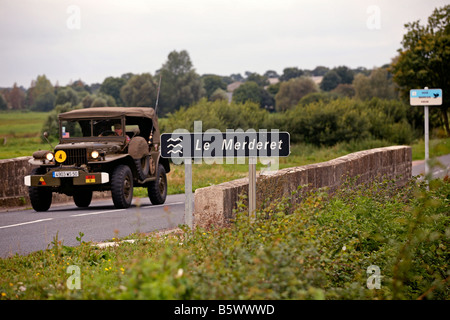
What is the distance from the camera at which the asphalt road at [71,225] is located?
938 cm

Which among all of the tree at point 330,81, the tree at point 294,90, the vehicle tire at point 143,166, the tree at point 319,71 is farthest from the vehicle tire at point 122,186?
the tree at point 319,71

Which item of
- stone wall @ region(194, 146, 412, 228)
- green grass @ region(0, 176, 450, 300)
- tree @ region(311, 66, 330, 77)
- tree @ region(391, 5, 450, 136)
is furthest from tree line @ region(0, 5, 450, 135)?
tree @ region(311, 66, 330, 77)

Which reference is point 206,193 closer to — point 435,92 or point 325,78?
point 435,92

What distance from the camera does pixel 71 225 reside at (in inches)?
448

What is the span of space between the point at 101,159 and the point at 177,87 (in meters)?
71.0

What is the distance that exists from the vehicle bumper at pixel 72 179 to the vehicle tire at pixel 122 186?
198 millimetres

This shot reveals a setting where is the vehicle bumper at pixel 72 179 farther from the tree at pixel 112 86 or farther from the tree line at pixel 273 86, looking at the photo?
the tree at pixel 112 86

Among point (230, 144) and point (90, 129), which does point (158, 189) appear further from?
point (230, 144)

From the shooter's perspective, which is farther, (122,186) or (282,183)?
(122,186)

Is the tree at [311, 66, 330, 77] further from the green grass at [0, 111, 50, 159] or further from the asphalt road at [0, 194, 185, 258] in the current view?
the asphalt road at [0, 194, 185, 258]

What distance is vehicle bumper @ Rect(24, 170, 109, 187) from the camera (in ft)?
43.0

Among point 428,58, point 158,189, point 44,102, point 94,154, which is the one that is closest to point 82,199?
point 158,189

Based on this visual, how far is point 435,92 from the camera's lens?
658 inches

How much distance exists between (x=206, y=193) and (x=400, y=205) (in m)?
3.36
